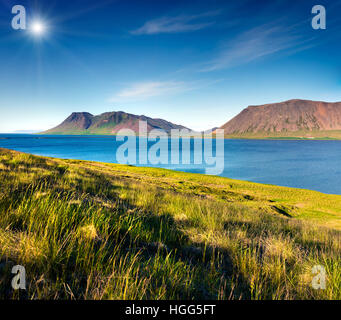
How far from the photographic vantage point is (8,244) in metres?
2.29

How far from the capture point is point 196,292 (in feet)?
7.41

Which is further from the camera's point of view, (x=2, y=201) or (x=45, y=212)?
(x=2, y=201)

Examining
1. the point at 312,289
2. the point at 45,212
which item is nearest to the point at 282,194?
the point at 312,289

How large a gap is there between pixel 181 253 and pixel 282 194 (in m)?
27.4
